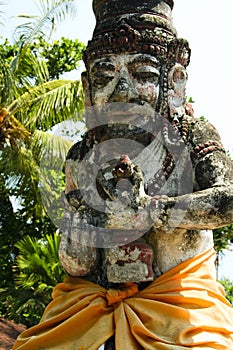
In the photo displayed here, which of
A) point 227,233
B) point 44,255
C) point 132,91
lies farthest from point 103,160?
point 227,233

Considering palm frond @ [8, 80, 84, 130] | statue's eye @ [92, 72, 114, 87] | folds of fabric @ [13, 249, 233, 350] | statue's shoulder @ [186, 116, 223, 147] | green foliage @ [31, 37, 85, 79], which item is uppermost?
green foliage @ [31, 37, 85, 79]

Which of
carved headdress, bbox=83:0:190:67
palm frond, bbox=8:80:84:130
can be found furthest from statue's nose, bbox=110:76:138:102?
palm frond, bbox=8:80:84:130

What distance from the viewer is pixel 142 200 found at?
11.2 ft

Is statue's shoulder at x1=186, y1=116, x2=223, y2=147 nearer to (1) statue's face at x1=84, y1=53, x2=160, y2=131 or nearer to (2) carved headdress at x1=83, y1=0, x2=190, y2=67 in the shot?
(1) statue's face at x1=84, y1=53, x2=160, y2=131

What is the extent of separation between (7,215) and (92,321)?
41.7 ft

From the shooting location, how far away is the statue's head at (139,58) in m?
3.79

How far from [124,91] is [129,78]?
12 cm

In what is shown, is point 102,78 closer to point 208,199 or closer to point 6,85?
point 208,199

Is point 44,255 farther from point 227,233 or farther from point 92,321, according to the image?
point 92,321

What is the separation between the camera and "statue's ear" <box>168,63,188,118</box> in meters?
3.86

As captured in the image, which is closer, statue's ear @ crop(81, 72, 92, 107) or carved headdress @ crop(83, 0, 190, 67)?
carved headdress @ crop(83, 0, 190, 67)

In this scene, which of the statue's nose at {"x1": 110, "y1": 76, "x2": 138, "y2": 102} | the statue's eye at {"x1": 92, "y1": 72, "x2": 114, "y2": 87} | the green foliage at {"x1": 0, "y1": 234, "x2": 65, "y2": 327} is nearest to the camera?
the statue's nose at {"x1": 110, "y1": 76, "x2": 138, "y2": 102}

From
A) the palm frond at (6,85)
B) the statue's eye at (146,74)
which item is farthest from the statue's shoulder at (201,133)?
the palm frond at (6,85)

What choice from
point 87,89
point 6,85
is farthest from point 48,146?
point 87,89
